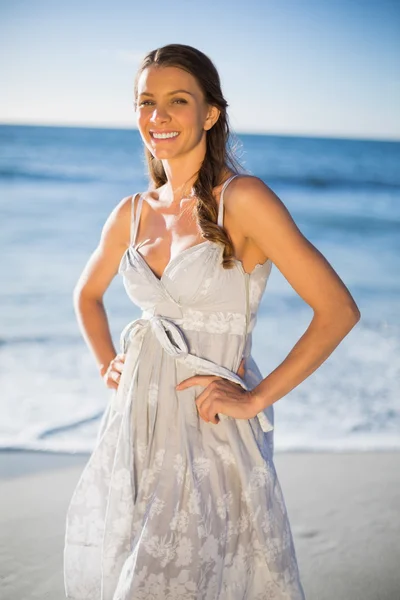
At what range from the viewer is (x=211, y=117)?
7.13ft

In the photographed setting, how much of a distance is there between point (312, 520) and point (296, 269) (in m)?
1.93

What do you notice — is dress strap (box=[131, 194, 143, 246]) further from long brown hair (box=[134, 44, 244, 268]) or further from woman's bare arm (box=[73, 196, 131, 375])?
long brown hair (box=[134, 44, 244, 268])

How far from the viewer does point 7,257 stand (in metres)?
10.8

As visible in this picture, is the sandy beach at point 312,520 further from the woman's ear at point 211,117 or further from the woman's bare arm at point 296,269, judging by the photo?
the woman's ear at point 211,117

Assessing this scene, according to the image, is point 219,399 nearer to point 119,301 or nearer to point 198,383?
point 198,383

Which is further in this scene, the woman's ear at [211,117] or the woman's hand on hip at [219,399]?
the woman's ear at [211,117]

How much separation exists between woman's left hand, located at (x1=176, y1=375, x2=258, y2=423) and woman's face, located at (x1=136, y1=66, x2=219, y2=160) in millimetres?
616

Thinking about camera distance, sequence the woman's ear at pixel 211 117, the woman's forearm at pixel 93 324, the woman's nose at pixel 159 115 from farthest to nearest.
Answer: the woman's forearm at pixel 93 324, the woman's ear at pixel 211 117, the woman's nose at pixel 159 115

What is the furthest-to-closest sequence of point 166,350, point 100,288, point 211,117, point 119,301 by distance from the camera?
point 119,301 < point 100,288 < point 211,117 < point 166,350

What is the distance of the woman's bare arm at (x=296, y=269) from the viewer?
1.92m

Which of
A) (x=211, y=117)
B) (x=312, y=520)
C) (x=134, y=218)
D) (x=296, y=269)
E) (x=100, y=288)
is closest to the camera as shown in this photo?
(x=296, y=269)

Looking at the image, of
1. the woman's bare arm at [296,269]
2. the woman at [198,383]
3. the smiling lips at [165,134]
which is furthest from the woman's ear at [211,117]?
the woman's bare arm at [296,269]

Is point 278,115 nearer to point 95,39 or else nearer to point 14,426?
point 95,39

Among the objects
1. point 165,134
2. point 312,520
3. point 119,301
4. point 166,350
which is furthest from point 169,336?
point 119,301
